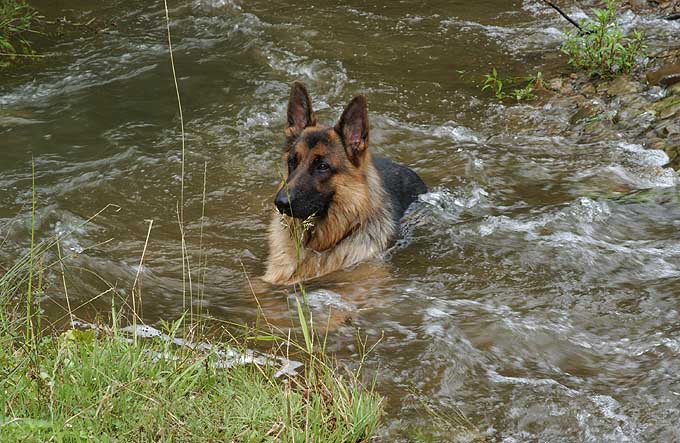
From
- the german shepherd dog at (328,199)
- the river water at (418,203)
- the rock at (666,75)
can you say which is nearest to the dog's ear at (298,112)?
the german shepherd dog at (328,199)

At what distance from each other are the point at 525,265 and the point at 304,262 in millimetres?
1705

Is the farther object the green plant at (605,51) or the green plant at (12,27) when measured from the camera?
the green plant at (12,27)

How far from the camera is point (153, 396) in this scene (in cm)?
329

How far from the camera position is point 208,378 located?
3.58 metres

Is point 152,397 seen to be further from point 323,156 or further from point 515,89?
point 515,89

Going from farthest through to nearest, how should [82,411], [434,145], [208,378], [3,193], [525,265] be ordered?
[434,145] < [3,193] < [525,265] < [208,378] < [82,411]

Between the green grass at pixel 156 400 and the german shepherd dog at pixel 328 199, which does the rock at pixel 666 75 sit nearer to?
the german shepherd dog at pixel 328 199

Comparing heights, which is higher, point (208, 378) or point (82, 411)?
point (82, 411)

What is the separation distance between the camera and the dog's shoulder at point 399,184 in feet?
21.9

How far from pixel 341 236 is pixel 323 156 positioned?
0.68 meters

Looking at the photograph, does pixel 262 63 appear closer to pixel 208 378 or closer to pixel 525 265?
pixel 525 265

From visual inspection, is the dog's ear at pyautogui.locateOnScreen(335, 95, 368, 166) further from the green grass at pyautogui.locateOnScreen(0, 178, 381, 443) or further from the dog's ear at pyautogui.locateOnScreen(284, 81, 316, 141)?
the green grass at pyautogui.locateOnScreen(0, 178, 381, 443)

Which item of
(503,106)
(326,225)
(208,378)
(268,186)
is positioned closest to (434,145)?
(503,106)

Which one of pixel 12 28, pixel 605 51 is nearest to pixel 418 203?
pixel 605 51
